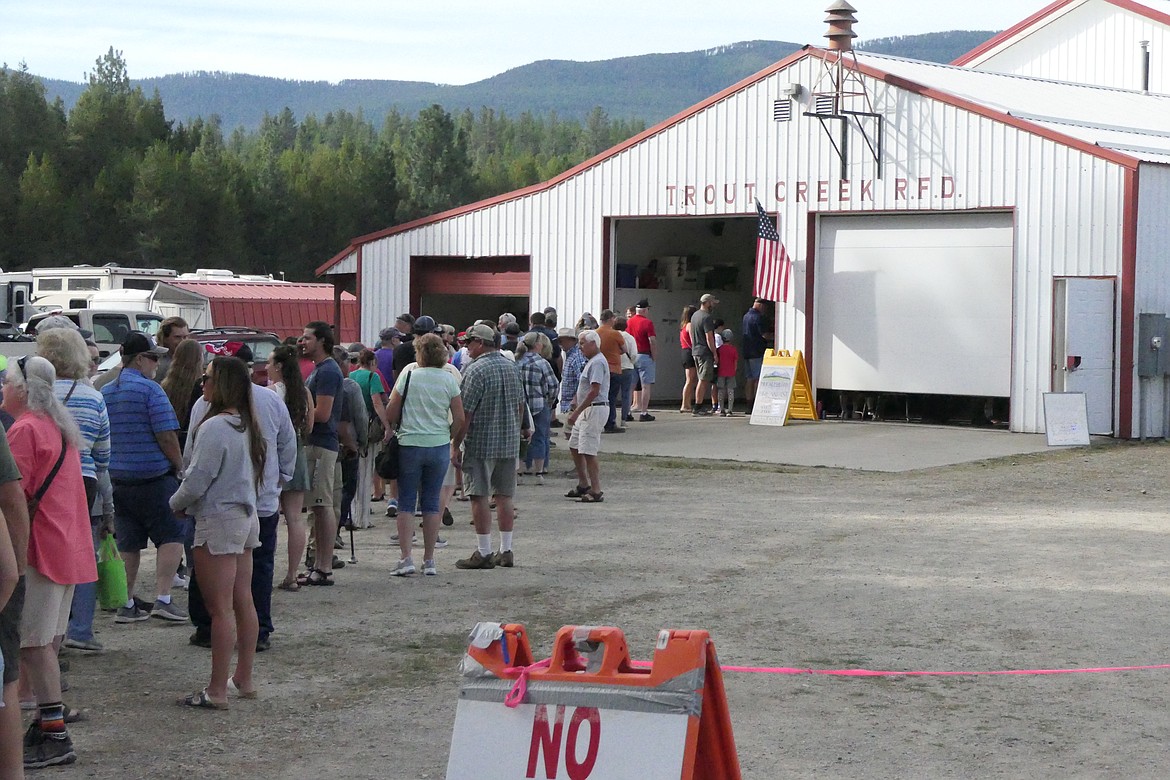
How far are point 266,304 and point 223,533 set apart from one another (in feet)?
100

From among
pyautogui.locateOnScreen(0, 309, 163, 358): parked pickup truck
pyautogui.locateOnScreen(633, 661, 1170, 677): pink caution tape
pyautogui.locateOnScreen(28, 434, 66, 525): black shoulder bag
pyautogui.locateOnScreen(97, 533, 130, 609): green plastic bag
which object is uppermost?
pyautogui.locateOnScreen(0, 309, 163, 358): parked pickup truck

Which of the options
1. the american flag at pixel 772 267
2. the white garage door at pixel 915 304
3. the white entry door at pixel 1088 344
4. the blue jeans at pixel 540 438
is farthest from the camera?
the american flag at pixel 772 267

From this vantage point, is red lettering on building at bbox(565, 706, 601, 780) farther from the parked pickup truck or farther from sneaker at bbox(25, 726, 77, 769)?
the parked pickup truck

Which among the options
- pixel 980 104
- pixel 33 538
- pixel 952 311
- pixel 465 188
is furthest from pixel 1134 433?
pixel 465 188

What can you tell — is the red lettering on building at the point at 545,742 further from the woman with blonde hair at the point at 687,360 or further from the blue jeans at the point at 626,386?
the woman with blonde hair at the point at 687,360

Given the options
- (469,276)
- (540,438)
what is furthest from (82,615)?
(469,276)

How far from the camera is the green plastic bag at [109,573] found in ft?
26.3

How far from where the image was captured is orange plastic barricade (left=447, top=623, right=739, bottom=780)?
182 inches

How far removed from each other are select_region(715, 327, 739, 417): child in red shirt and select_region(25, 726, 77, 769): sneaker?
18.2 m

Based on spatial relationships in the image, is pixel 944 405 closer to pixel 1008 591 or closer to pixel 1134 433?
pixel 1134 433

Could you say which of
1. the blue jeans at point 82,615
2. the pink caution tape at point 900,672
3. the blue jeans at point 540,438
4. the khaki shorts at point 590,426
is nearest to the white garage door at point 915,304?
the blue jeans at point 540,438

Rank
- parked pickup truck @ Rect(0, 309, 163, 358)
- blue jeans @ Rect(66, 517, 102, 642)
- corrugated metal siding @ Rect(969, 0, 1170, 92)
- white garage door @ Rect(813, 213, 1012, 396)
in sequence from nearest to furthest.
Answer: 1. blue jeans @ Rect(66, 517, 102, 642)
2. white garage door @ Rect(813, 213, 1012, 396)
3. parked pickup truck @ Rect(0, 309, 163, 358)
4. corrugated metal siding @ Rect(969, 0, 1170, 92)

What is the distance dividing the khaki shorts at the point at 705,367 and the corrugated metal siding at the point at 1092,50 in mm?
16008

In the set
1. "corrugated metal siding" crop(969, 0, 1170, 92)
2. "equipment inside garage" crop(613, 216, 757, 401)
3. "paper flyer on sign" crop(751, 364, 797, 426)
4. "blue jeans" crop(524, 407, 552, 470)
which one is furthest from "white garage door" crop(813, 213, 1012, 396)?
"corrugated metal siding" crop(969, 0, 1170, 92)
